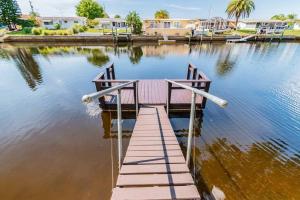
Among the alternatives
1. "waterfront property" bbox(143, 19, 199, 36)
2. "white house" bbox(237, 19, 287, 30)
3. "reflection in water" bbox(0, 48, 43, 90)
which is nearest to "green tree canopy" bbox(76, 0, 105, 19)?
"waterfront property" bbox(143, 19, 199, 36)

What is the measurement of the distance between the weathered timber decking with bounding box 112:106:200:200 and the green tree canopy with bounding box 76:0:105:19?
6802 centimetres

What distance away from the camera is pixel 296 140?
5977 millimetres

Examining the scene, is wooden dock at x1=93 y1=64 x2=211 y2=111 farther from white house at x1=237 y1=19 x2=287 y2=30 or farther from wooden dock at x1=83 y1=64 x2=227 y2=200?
white house at x1=237 y1=19 x2=287 y2=30

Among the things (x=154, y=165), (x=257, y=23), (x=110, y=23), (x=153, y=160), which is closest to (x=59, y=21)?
(x=110, y=23)

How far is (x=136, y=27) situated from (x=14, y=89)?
3330 centimetres

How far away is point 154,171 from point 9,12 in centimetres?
5994

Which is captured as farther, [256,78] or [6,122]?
[256,78]

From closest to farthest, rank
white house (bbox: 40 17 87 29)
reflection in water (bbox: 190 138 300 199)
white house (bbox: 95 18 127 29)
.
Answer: reflection in water (bbox: 190 138 300 199) → white house (bbox: 95 18 127 29) → white house (bbox: 40 17 87 29)

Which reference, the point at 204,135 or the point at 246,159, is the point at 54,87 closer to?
the point at 204,135

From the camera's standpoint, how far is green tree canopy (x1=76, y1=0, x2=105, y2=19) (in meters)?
60.0

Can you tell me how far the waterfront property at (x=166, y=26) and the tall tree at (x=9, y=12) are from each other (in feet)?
116

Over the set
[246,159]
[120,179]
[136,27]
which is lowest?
[246,159]

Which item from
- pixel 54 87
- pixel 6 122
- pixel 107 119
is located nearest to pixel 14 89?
pixel 54 87

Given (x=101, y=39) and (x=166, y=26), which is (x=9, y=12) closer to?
(x=101, y=39)
